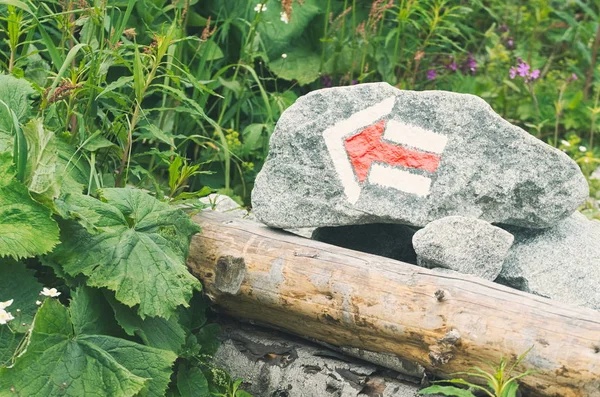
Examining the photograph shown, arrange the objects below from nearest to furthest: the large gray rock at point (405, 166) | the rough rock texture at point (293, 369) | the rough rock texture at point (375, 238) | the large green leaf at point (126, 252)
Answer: the large green leaf at point (126, 252), the rough rock texture at point (293, 369), the large gray rock at point (405, 166), the rough rock texture at point (375, 238)

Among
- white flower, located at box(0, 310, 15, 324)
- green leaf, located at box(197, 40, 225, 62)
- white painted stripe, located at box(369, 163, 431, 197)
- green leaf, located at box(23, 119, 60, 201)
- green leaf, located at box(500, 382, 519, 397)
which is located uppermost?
green leaf, located at box(23, 119, 60, 201)

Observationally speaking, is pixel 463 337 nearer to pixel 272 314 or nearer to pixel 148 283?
pixel 272 314

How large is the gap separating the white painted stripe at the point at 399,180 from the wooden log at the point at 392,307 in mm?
323

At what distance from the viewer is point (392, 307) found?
280 centimetres

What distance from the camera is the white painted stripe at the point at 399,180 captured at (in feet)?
10.4

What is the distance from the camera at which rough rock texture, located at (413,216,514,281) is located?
9.76 ft

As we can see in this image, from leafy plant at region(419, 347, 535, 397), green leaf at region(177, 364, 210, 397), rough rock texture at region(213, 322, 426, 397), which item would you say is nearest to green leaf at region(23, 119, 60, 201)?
green leaf at region(177, 364, 210, 397)

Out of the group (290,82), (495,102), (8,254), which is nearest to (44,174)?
(8,254)

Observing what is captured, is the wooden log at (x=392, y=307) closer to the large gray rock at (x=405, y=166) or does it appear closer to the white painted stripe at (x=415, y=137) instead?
the large gray rock at (x=405, y=166)

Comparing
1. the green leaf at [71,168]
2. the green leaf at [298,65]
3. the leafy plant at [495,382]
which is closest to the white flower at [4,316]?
the green leaf at [71,168]

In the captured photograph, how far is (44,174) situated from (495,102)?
357 cm

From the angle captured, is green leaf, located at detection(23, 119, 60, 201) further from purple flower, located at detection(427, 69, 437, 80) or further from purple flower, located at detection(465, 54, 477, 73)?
purple flower, located at detection(465, 54, 477, 73)

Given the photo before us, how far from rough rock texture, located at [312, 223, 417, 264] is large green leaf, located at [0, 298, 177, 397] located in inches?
42.4

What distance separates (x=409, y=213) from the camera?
3.16m
